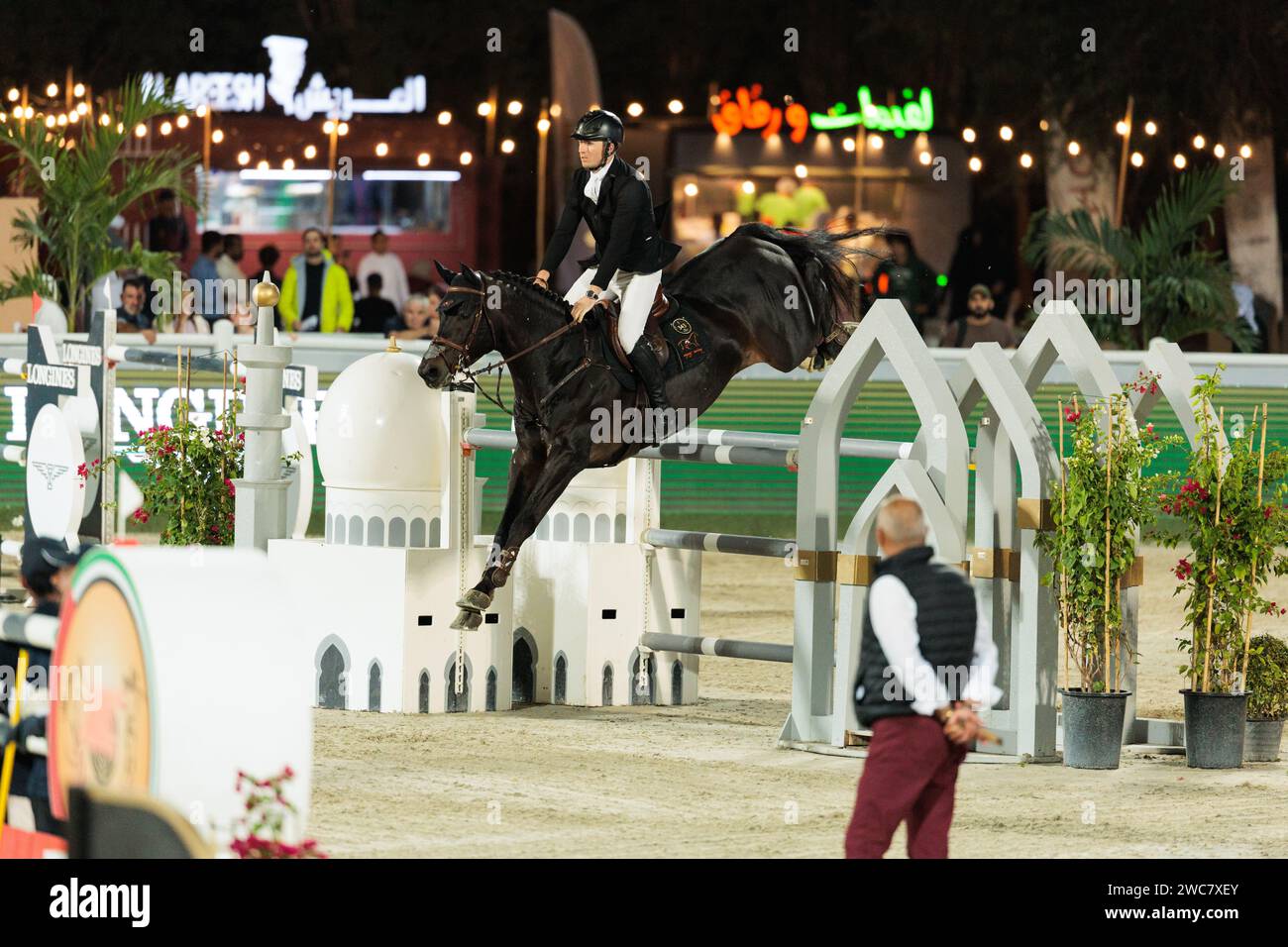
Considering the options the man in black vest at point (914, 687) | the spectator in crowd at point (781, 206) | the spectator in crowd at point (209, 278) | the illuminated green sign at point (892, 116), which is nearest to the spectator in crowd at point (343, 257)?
the spectator in crowd at point (209, 278)

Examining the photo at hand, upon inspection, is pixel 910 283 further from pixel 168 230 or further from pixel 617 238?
pixel 617 238

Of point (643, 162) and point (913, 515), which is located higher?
point (643, 162)

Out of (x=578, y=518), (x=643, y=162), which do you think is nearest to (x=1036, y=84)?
(x=643, y=162)

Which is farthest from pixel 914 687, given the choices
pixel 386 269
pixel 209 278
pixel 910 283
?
pixel 386 269

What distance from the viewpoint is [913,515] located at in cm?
570

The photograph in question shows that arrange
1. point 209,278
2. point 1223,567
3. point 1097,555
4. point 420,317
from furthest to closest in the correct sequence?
point 209,278 < point 420,317 < point 1223,567 < point 1097,555

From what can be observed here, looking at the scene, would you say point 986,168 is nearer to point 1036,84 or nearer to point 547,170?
point 1036,84

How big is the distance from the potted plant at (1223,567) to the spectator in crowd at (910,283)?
382 inches

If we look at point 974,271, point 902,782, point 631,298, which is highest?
point 974,271

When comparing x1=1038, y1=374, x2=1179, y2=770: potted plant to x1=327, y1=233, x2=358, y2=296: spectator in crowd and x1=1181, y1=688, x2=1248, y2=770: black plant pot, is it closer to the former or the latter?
x1=1181, y1=688, x2=1248, y2=770: black plant pot

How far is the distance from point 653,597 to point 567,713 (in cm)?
70

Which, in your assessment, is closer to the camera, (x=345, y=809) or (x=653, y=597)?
(x=345, y=809)

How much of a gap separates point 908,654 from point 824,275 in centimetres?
650

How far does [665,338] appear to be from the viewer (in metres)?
10.8
